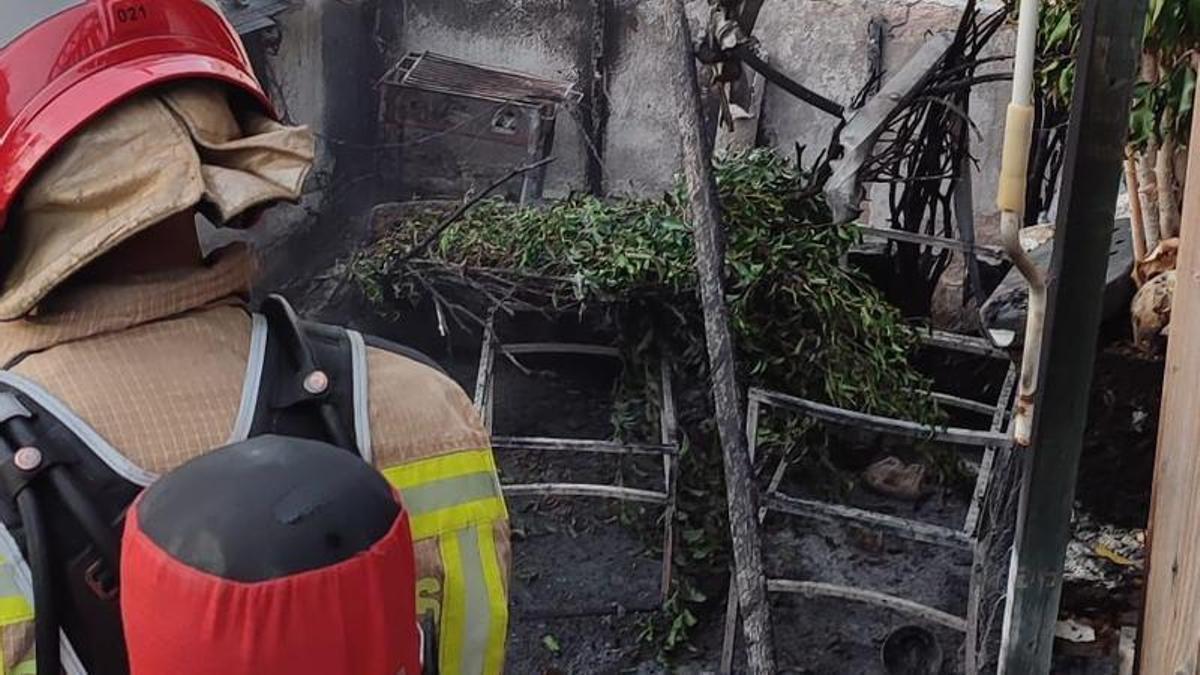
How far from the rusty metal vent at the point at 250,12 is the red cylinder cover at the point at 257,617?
522 centimetres

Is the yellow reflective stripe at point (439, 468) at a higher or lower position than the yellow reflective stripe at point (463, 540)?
higher

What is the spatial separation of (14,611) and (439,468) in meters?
0.51

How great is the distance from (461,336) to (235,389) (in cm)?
387

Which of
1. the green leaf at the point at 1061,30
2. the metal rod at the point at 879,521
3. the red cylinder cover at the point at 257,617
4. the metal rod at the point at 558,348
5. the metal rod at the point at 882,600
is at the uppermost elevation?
the green leaf at the point at 1061,30

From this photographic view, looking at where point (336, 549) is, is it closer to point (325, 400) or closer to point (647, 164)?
point (325, 400)

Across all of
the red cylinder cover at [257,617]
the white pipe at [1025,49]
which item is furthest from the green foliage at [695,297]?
the red cylinder cover at [257,617]

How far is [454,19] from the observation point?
26.6 ft

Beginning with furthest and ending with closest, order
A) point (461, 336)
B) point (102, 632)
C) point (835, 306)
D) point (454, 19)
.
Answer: point (454, 19) → point (461, 336) → point (835, 306) → point (102, 632)

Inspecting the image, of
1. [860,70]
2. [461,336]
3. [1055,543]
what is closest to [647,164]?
[860,70]

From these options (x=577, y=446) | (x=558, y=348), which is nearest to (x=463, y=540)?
(x=577, y=446)

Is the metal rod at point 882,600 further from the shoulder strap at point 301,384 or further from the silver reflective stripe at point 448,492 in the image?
the shoulder strap at point 301,384

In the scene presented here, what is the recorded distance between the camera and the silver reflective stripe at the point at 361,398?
5.05 feet

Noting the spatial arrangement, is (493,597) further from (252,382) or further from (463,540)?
(252,382)

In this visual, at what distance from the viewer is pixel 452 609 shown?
163 cm
